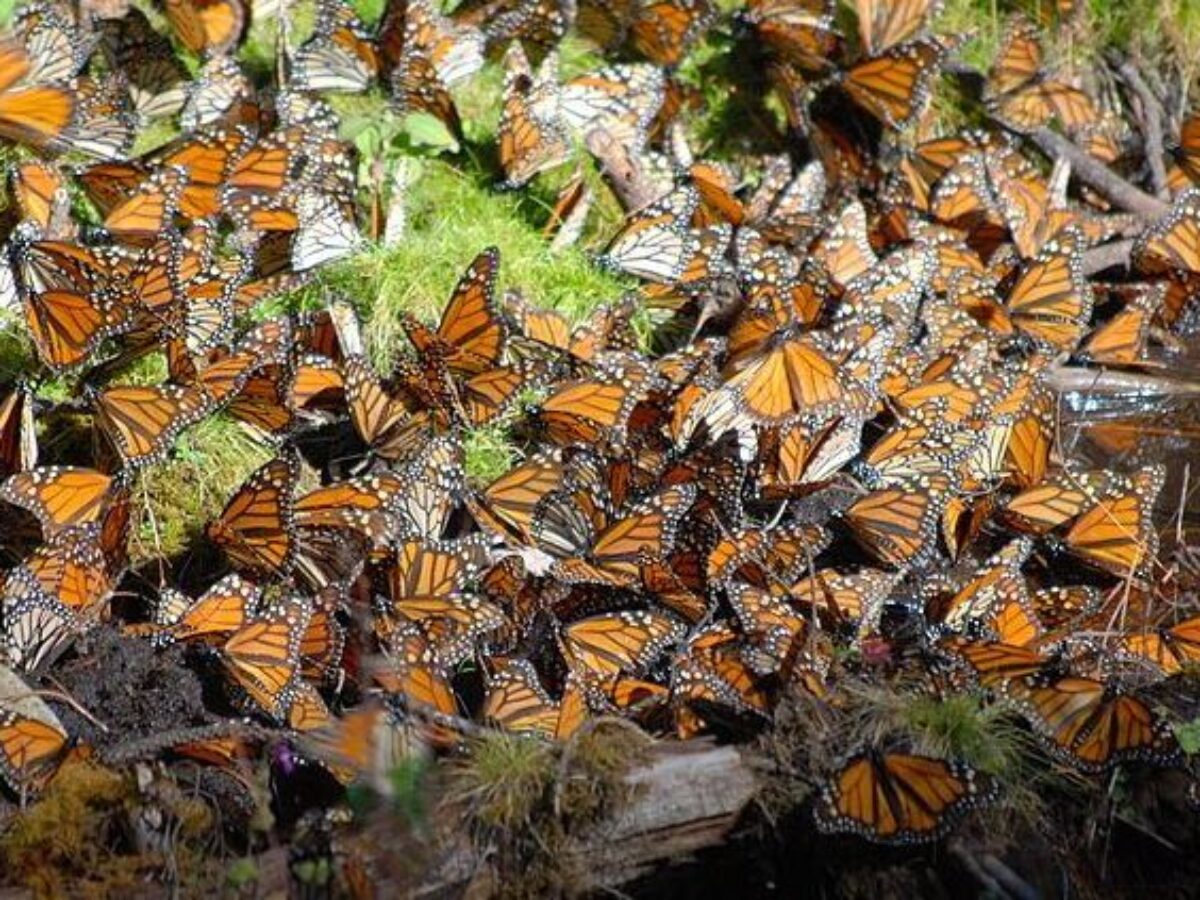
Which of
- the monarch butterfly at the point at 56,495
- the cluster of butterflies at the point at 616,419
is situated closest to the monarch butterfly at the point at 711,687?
the cluster of butterflies at the point at 616,419

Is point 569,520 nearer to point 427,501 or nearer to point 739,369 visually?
point 427,501

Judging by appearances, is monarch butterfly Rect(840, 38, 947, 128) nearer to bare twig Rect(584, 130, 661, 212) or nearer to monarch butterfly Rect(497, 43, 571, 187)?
bare twig Rect(584, 130, 661, 212)

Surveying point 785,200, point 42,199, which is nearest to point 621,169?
point 785,200

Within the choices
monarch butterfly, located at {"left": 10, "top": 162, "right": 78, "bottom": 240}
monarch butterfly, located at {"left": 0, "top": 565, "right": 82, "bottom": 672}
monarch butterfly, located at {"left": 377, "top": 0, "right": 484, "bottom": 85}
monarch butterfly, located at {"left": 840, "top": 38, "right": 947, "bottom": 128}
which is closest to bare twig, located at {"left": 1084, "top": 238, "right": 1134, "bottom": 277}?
monarch butterfly, located at {"left": 840, "top": 38, "right": 947, "bottom": 128}

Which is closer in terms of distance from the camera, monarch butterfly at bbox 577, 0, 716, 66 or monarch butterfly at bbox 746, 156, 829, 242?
monarch butterfly at bbox 746, 156, 829, 242

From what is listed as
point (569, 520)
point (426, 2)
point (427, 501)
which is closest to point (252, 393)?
point (427, 501)

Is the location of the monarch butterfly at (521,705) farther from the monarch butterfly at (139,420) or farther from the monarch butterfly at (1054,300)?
the monarch butterfly at (1054,300)

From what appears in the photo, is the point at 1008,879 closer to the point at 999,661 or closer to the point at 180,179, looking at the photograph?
the point at 999,661
